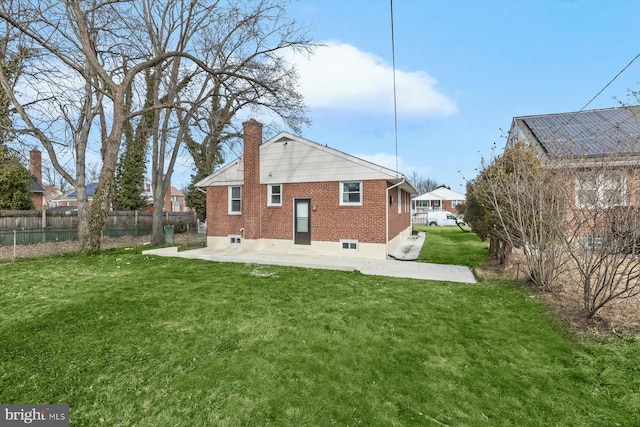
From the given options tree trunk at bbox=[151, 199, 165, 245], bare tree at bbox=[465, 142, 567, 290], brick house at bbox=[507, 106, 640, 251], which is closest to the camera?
brick house at bbox=[507, 106, 640, 251]

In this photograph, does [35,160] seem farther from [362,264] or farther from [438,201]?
[438,201]

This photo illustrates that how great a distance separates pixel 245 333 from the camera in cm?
456

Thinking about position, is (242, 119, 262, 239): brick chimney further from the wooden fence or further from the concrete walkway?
the wooden fence

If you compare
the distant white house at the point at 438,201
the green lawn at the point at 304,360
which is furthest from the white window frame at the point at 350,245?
the distant white house at the point at 438,201

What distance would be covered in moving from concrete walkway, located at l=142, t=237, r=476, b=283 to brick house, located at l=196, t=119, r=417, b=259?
0.91 metres

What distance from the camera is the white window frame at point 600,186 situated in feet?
16.1

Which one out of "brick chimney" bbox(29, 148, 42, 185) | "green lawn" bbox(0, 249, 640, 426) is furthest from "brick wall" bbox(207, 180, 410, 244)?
"brick chimney" bbox(29, 148, 42, 185)

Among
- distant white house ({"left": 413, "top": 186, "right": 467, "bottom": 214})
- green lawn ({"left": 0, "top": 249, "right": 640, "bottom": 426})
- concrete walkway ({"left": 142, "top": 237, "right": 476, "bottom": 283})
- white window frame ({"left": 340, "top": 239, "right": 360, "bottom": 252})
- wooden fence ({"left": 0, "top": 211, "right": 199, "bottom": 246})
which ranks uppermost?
distant white house ({"left": 413, "top": 186, "right": 467, "bottom": 214})

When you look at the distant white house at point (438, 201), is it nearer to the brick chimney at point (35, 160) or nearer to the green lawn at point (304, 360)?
the brick chimney at point (35, 160)

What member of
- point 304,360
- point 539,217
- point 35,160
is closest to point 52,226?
point 35,160

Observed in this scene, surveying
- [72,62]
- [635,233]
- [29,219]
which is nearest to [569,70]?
[635,233]

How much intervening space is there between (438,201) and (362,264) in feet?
137

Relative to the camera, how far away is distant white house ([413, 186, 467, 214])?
4512cm

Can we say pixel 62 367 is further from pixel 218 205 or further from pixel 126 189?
pixel 126 189
